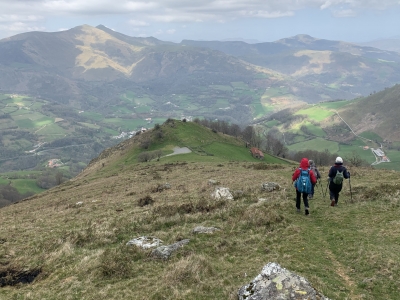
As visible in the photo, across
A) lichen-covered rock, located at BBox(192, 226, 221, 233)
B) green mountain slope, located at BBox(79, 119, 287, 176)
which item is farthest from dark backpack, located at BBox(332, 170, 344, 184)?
green mountain slope, located at BBox(79, 119, 287, 176)

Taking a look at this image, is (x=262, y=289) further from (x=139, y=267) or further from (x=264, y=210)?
(x=264, y=210)

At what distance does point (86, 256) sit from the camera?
14.4 metres

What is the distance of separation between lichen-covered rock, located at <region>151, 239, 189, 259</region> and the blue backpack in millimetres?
8088

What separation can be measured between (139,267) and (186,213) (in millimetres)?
8260

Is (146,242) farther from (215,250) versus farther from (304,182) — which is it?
(304,182)

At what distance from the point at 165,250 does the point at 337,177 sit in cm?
1248

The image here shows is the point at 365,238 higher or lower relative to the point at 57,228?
higher

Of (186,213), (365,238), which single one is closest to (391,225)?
(365,238)

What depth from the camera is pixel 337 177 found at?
1908cm

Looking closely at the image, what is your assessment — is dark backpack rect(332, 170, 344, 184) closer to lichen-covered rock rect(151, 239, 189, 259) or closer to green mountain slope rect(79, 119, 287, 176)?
lichen-covered rock rect(151, 239, 189, 259)

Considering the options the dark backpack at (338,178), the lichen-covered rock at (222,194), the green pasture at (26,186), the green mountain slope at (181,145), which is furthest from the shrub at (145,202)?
the green pasture at (26,186)

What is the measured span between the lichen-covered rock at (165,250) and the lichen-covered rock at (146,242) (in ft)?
3.06

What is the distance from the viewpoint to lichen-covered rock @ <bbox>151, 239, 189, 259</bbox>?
45.9ft

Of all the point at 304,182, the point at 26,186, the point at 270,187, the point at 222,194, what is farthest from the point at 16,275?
the point at 26,186
